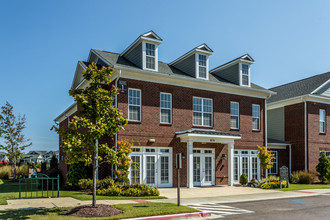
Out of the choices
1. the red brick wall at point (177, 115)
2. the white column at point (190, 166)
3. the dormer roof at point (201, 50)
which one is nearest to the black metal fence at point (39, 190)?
the red brick wall at point (177, 115)

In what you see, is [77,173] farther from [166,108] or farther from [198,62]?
[198,62]

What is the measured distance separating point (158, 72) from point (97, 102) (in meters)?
9.38

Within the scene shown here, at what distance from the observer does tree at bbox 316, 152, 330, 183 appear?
25531mm

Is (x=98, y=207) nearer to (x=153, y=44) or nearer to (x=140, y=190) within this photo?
(x=140, y=190)

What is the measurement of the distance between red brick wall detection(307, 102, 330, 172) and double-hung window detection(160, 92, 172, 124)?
1331 centimetres

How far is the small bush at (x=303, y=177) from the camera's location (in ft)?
82.9

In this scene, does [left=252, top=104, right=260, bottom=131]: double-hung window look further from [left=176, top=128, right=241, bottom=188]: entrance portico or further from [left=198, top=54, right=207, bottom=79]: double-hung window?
[left=198, top=54, right=207, bottom=79]: double-hung window

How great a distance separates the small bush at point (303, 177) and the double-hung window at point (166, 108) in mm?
12161

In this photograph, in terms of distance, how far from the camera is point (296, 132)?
27.7 meters

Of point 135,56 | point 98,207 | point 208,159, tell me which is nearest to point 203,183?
point 208,159

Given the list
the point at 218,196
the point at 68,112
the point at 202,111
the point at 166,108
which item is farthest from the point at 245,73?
the point at 68,112

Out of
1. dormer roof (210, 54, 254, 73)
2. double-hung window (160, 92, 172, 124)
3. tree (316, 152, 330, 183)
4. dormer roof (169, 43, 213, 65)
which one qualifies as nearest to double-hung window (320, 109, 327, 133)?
tree (316, 152, 330, 183)

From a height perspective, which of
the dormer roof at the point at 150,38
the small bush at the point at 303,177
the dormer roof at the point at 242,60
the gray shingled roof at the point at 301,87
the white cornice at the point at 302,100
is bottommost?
the small bush at the point at 303,177

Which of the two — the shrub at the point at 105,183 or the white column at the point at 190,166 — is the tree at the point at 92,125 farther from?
the white column at the point at 190,166
